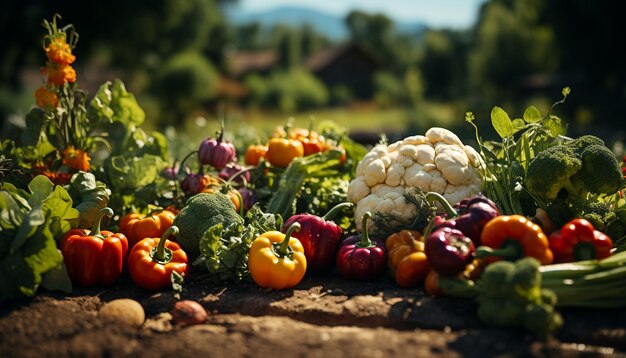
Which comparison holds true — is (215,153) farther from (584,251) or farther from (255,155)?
(584,251)

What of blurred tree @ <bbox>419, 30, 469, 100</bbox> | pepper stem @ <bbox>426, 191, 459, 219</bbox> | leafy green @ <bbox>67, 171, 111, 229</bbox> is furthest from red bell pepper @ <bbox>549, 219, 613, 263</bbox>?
blurred tree @ <bbox>419, 30, 469, 100</bbox>

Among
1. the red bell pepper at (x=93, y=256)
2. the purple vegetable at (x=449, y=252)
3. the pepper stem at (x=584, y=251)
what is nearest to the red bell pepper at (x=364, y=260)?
the purple vegetable at (x=449, y=252)

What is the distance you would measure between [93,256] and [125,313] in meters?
0.73

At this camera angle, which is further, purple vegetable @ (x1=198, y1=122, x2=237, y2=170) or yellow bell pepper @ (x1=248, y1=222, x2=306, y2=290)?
purple vegetable @ (x1=198, y1=122, x2=237, y2=170)

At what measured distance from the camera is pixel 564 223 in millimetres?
4121

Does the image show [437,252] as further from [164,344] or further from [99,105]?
Answer: [99,105]

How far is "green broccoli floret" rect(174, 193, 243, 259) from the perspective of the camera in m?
4.46

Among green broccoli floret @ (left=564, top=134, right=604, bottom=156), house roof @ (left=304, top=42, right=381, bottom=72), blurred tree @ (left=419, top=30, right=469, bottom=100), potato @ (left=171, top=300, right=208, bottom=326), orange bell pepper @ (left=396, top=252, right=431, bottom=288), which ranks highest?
house roof @ (left=304, top=42, right=381, bottom=72)

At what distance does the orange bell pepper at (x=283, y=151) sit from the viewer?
5523 millimetres

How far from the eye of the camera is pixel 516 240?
358 cm

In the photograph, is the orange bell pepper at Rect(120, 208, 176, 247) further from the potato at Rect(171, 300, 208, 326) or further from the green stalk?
the potato at Rect(171, 300, 208, 326)

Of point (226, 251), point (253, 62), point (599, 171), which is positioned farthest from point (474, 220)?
point (253, 62)

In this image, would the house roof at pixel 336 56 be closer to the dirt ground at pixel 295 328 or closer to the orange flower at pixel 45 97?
the orange flower at pixel 45 97

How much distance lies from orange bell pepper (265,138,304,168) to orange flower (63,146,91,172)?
1.49m
